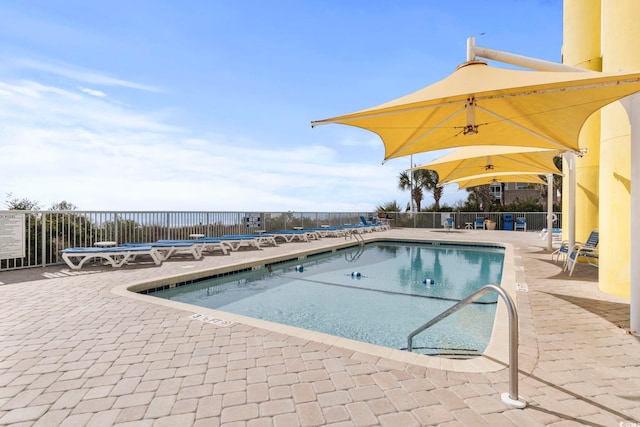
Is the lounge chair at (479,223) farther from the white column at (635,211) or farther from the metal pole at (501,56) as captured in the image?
the white column at (635,211)

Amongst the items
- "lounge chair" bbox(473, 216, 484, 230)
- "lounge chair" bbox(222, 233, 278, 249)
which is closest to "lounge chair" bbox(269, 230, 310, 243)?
"lounge chair" bbox(222, 233, 278, 249)

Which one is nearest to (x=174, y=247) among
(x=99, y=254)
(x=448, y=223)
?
(x=99, y=254)

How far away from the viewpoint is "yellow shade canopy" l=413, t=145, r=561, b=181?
27.1ft

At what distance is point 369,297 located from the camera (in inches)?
253

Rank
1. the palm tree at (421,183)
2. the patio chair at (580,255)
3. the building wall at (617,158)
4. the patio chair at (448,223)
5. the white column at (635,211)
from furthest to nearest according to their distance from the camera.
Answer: the palm tree at (421,183), the patio chair at (448,223), the patio chair at (580,255), the building wall at (617,158), the white column at (635,211)

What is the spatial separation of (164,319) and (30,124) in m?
7.64

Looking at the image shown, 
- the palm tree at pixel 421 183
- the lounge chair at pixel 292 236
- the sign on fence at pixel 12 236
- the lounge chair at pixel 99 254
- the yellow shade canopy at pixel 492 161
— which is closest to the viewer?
the sign on fence at pixel 12 236

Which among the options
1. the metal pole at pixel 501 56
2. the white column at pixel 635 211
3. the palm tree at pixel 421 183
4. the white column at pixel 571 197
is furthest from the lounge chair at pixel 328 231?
the palm tree at pixel 421 183

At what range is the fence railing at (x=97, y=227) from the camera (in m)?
7.02

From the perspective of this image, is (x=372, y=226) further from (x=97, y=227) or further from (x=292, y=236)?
(x=97, y=227)

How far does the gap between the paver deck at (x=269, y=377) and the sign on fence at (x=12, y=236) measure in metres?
3.88

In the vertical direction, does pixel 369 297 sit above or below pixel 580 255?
below

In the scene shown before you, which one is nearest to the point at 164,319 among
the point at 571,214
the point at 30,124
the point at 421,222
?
the point at 30,124

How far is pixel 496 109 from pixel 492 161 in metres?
5.25
